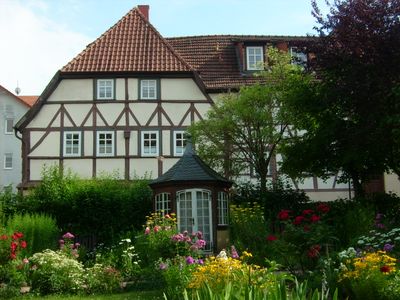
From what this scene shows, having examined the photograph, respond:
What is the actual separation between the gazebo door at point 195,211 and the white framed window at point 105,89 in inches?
383

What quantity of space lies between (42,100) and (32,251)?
33.0 ft

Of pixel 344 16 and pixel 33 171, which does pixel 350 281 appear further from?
pixel 33 171

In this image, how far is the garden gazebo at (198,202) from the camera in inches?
706

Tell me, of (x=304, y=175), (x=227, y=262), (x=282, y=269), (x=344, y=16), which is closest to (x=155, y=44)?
(x=304, y=175)

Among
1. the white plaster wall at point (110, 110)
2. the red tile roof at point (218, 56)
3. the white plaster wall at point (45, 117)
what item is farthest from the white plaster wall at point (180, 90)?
the white plaster wall at point (45, 117)

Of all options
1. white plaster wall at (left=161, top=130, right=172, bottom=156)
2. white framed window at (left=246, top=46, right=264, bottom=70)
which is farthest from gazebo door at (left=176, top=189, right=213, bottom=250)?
white framed window at (left=246, top=46, right=264, bottom=70)

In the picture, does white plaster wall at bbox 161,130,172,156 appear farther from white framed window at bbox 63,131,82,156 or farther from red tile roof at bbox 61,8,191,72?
white framed window at bbox 63,131,82,156

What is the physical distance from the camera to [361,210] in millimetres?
16844

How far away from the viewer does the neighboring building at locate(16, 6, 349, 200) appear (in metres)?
25.7

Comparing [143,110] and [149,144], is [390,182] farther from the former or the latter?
[143,110]

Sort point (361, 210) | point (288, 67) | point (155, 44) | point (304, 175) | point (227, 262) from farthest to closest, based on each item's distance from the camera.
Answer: point (155, 44)
point (304, 175)
point (288, 67)
point (361, 210)
point (227, 262)

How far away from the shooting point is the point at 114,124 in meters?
26.0

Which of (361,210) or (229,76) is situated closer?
(361,210)

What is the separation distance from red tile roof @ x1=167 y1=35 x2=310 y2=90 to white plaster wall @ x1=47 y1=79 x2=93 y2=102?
5400 mm
